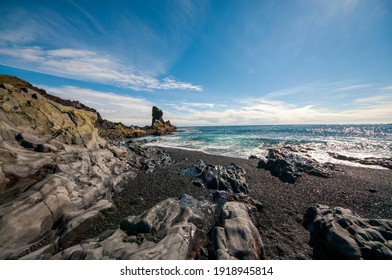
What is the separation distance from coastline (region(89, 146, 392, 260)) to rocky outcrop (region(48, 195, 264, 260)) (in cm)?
171

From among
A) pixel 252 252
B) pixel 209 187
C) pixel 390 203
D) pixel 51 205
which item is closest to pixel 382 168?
pixel 390 203

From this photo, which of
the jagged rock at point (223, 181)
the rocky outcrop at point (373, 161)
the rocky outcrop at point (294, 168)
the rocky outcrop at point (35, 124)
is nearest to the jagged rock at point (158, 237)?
the jagged rock at point (223, 181)

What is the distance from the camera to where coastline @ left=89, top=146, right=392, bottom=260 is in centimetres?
906

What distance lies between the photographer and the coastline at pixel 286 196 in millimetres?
9062

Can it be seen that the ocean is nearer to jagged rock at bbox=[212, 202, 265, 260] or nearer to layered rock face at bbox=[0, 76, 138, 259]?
layered rock face at bbox=[0, 76, 138, 259]

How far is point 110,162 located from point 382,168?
3576 cm

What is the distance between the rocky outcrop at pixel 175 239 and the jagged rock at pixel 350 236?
310 cm

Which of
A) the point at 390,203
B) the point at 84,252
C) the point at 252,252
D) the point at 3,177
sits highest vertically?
the point at 3,177

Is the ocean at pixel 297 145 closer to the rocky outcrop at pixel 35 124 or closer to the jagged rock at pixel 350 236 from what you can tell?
the jagged rock at pixel 350 236

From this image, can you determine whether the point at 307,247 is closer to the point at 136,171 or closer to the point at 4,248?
the point at 4,248

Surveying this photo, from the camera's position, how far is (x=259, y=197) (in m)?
14.4

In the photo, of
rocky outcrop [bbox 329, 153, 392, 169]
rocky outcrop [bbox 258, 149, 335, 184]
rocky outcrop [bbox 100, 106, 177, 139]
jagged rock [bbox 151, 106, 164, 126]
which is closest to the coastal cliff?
rocky outcrop [bbox 258, 149, 335, 184]

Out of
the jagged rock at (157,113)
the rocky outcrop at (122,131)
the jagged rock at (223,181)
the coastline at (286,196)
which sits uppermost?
the jagged rock at (157,113)

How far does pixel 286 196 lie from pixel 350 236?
7.18m
